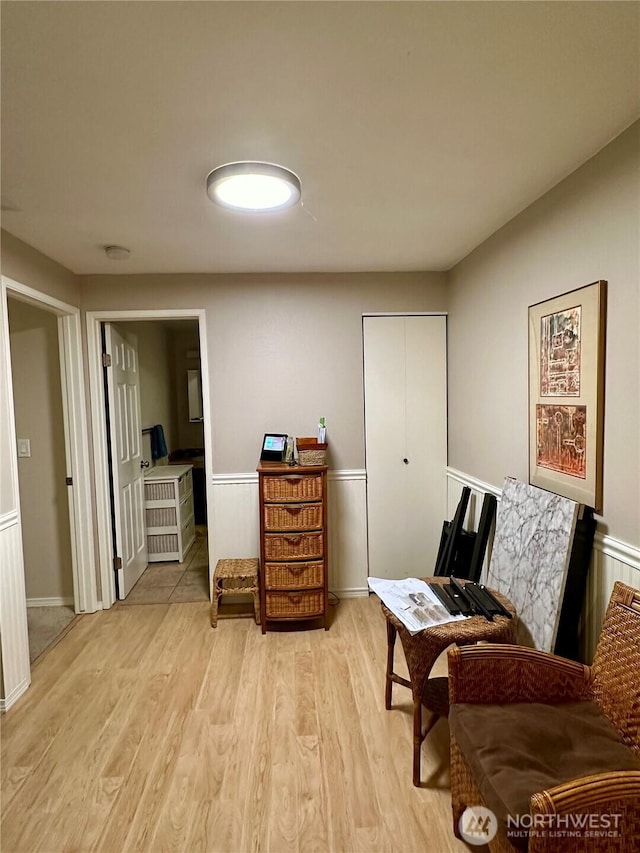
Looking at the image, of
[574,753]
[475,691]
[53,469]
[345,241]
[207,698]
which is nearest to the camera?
[574,753]

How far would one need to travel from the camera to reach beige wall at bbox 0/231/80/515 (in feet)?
7.20

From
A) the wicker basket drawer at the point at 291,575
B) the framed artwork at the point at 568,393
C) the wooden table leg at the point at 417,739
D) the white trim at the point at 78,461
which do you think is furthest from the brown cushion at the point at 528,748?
the white trim at the point at 78,461

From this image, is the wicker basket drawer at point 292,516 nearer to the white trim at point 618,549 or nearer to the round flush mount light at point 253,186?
the white trim at point 618,549

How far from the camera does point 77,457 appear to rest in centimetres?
306

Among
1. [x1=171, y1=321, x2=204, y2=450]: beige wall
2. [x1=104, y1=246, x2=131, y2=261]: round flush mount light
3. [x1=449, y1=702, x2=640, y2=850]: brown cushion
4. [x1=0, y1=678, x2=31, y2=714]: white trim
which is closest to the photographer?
[x1=449, y1=702, x2=640, y2=850]: brown cushion

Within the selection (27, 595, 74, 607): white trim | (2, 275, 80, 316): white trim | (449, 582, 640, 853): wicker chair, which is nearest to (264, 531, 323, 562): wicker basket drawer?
(449, 582, 640, 853): wicker chair

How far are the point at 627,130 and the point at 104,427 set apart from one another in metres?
3.31

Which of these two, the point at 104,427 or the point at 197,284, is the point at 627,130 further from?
the point at 104,427

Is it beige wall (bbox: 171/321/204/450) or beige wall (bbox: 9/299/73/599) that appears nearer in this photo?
beige wall (bbox: 9/299/73/599)

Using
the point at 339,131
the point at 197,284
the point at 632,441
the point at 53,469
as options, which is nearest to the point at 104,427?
the point at 53,469

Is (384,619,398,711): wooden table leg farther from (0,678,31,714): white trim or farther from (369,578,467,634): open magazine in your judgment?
(0,678,31,714): white trim

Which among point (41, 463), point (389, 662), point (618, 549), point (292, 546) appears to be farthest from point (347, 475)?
point (41, 463)

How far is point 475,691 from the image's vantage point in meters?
1.44

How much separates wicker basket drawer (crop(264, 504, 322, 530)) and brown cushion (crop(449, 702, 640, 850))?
4.99ft
